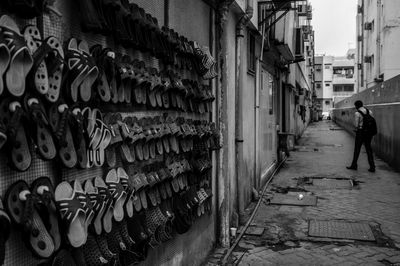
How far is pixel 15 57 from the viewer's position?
1702 millimetres

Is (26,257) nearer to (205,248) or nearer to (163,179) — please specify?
(163,179)

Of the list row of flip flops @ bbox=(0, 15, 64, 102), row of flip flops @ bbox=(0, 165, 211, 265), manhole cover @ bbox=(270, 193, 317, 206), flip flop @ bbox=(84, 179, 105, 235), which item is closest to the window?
manhole cover @ bbox=(270, 193, 317, 206)

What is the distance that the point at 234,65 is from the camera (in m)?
6.38

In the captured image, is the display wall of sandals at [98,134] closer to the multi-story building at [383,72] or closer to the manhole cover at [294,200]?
the manhole cover at [294,200]

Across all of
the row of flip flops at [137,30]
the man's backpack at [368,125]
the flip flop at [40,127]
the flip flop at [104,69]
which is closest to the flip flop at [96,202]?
the flip flop at [40,127]

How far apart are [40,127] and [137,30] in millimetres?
1230

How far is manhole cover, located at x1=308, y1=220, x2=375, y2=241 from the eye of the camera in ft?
19.7

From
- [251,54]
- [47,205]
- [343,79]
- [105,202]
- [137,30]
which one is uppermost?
[343,79]

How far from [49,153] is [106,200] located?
62cm

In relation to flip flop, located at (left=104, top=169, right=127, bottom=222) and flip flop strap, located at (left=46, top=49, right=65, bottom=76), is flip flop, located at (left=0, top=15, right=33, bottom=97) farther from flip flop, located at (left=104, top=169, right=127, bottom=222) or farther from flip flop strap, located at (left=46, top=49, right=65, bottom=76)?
flip flop, located at (left=104, top=169, right=127, bottom=222)

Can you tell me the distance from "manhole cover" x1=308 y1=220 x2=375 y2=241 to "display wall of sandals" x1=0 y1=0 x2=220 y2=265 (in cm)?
288

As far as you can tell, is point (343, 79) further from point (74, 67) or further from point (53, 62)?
point (53, 62)

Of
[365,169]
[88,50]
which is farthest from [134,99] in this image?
[365,169]

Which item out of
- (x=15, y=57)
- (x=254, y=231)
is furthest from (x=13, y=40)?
(x=254, y=231)
